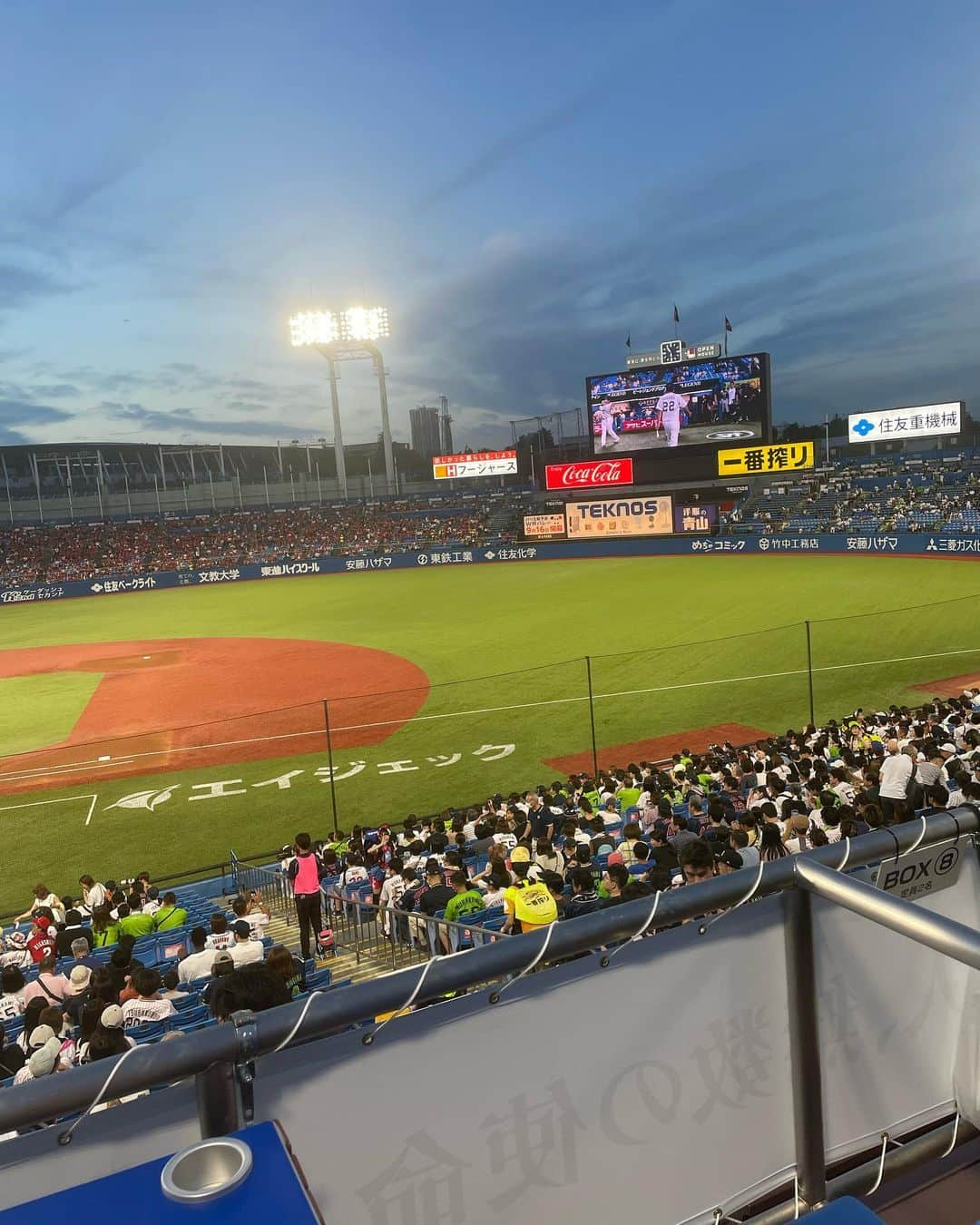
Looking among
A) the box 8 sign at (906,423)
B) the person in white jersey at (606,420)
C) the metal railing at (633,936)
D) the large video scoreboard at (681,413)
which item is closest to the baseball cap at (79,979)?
the metal railing at (633,936)

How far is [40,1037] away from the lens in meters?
6.97

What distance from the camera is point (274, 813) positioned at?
1803 cm

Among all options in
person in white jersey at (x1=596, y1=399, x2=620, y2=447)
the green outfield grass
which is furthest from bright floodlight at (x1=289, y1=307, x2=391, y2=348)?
the green outfield grass

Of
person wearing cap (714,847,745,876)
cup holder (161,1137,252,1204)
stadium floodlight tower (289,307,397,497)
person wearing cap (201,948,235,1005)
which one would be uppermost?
stadium floodlight tower (289,307,397,497)

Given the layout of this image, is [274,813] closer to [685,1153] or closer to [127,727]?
[127,727]

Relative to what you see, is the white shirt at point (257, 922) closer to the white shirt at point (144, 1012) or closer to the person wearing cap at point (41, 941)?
the person wearing cap at point (41, 941)

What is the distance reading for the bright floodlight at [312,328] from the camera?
313 ft

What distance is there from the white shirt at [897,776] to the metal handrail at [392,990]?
8.70 metres

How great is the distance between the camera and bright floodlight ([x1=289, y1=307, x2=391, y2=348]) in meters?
95.5

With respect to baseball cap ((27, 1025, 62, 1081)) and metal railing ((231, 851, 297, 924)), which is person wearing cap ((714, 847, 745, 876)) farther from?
metal railing ((231, 851, 297, 924))

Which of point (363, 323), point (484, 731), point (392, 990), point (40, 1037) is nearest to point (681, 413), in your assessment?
point (484, 731)

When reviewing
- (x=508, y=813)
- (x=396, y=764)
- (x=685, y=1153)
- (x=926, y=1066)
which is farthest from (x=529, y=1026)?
(x=396, y=764)

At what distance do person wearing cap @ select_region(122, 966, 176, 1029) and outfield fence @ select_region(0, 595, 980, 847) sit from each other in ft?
29.5

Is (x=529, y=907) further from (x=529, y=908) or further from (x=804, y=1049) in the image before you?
(x=804, y=1049)
